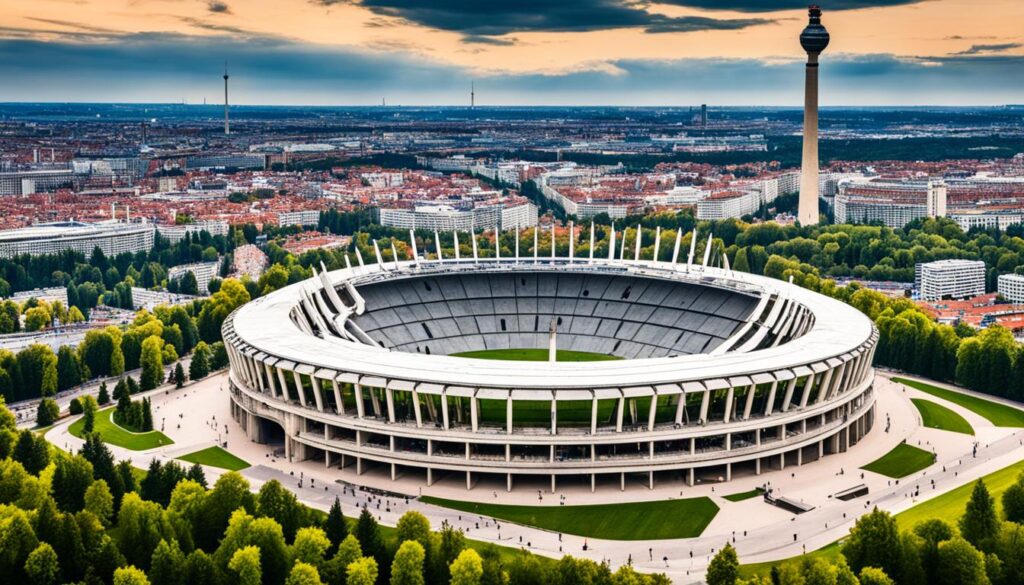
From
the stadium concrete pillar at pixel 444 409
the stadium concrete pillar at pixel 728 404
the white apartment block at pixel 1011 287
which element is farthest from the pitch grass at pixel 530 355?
the white apartment block at pixel 1011 287

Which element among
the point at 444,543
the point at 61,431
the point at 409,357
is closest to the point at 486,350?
the point at 409,357

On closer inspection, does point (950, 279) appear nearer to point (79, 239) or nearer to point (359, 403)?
point (359, 403)

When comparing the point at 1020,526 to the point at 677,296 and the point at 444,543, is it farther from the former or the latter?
the point at 677,296

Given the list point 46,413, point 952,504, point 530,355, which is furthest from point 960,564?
point 46,413


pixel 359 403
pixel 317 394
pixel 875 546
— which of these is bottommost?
pixel 875 546

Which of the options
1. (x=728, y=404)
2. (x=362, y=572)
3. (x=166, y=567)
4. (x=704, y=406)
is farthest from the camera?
(x=728, y=404)

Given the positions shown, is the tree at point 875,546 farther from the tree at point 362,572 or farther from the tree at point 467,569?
the tree at point 362,572
